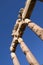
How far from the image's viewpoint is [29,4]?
803 cm

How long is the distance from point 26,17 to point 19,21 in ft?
2.29

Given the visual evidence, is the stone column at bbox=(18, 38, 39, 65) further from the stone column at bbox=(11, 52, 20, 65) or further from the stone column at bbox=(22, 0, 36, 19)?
the stone column at bbox=(22, 0, 36, 19)

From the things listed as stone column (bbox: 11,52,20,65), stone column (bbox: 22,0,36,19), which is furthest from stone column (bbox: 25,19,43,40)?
stone column (bbox: 11,52,20,65)

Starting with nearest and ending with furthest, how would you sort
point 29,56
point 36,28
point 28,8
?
point 36,28, point 29,56, point 28,8

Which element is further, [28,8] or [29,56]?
[28,8]

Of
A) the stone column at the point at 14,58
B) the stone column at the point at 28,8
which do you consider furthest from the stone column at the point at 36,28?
the stone column at the point at 14,58

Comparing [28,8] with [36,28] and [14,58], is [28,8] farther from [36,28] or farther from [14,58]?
[14,58]

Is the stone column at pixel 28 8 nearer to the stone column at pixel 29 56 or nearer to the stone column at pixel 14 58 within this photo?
the stone column at pixel 29 56

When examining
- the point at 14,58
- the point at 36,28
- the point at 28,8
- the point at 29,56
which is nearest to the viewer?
the point at 36,28

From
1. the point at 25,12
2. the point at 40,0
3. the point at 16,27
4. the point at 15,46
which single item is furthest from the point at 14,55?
the point at 40,0

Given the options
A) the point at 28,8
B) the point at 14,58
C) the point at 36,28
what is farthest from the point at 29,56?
the point at 28,8

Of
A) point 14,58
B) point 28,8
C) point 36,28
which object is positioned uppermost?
point 28,8

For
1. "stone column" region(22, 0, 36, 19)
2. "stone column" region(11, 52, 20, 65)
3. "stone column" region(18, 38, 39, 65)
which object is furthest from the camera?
"stone column" region(11, 52, 20, 65)

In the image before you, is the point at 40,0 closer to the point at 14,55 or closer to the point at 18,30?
the point at 18,30
